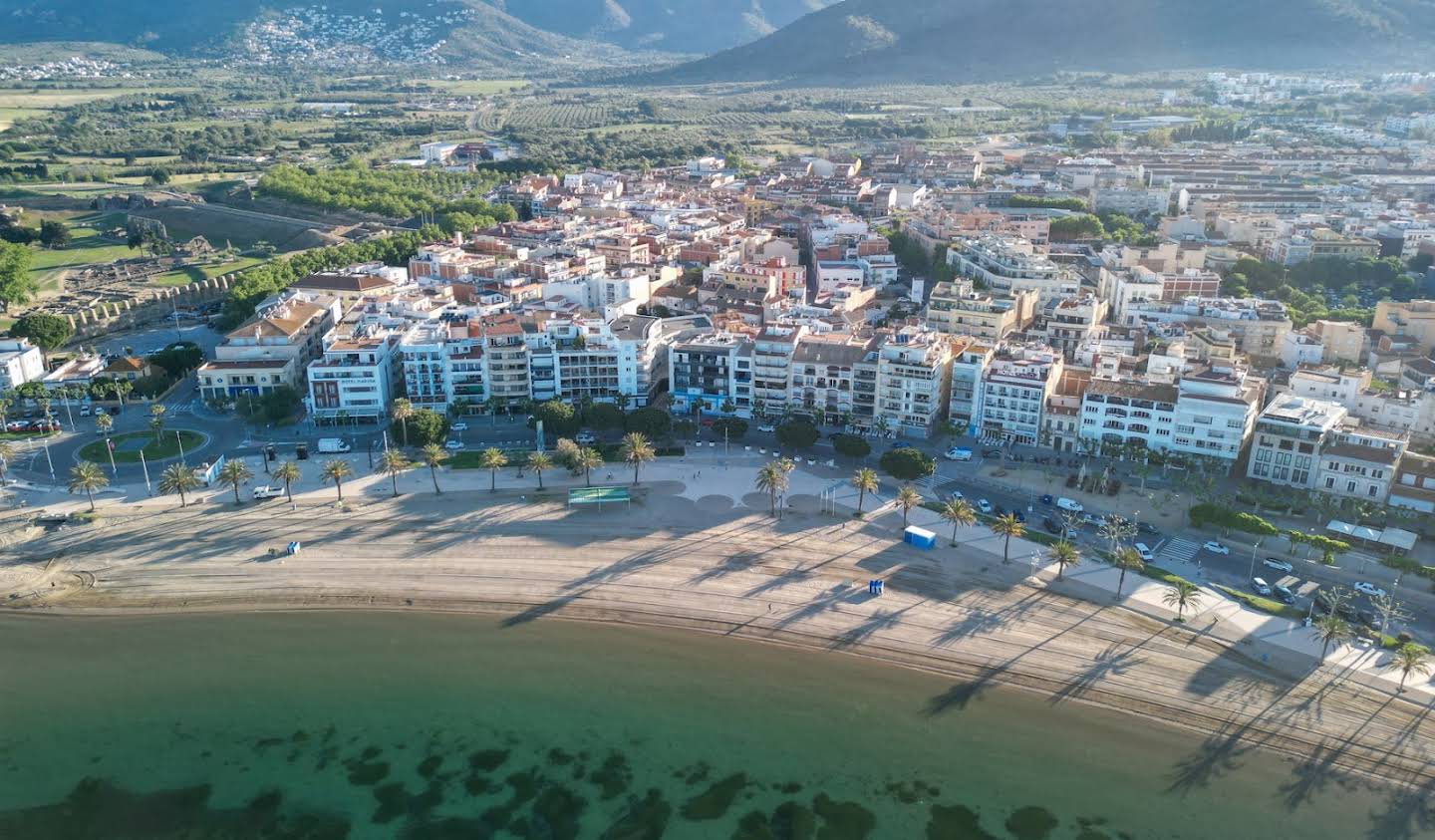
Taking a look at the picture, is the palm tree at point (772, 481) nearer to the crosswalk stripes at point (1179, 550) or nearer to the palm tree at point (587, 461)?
the palm tree at point (587, 461)

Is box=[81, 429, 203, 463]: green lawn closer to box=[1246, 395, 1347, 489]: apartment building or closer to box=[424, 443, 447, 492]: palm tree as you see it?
box=[424, 443, 447, 492]: palm tree

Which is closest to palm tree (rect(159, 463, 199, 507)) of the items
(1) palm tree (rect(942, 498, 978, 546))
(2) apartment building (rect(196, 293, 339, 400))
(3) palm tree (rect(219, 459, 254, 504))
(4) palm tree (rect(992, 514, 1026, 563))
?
(3) palm tree (rect(219, 459, 254, 504))

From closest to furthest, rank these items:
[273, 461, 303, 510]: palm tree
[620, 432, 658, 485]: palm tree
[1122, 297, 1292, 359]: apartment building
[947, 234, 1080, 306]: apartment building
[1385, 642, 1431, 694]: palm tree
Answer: [1385, 642, 1431, 694]: palm tree
[273, 461, 303, 510]: palm tree
[620, 432, 658, 485]: palm tree
[1122, 297, 1292, 359]: apartment building
[947, 234, 1080, 306]: apartment building

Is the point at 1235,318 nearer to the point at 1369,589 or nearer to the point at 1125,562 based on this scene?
the point at 1369,589

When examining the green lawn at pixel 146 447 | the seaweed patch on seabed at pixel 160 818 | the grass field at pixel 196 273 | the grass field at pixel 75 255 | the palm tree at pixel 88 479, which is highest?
the grass field at pixel 75 255

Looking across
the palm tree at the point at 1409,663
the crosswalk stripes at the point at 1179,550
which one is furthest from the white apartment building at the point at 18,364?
the palm tree at the point at 1409,663

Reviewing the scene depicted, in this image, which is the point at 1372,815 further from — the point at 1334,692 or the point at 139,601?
the point at 139,601
